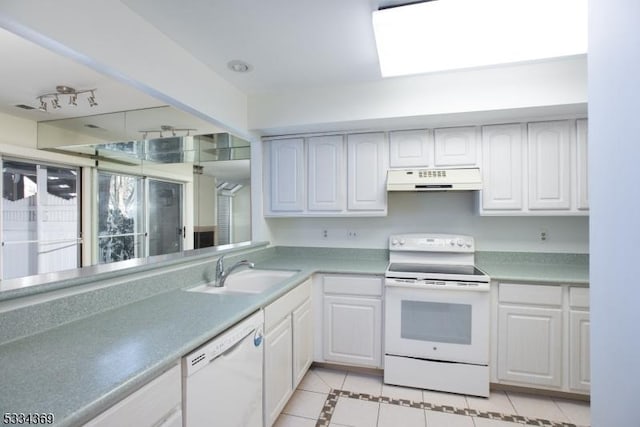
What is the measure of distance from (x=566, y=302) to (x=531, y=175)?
98cm

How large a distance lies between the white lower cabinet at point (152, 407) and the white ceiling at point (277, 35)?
1.73m

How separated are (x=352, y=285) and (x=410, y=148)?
1.29 m

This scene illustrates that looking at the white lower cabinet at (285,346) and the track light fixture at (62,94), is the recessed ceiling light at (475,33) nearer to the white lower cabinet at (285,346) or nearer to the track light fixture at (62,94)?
the white lower cabinet at (285,346)

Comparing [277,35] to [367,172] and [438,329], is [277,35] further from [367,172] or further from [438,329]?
[438,329]

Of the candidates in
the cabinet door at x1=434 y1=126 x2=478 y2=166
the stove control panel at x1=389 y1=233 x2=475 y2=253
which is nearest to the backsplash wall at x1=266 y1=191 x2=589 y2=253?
the stove control panel at x1=389 y1=233 x2=475 y2=253

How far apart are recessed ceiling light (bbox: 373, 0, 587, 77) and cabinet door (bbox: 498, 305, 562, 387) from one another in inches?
68.6

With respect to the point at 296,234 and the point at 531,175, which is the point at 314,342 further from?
the point at 531,175

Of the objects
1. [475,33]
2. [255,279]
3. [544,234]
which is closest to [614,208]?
[475,33]

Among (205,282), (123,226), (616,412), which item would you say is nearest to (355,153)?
(205,282)

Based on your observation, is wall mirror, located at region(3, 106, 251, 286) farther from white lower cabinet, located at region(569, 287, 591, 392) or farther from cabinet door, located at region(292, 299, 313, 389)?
white lower cabinet, located at region(569, 287, 591, 392)

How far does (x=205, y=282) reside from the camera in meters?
2.07

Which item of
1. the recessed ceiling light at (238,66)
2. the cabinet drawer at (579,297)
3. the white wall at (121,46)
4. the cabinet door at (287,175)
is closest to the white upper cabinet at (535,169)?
the cabinet drawer at (579,297)

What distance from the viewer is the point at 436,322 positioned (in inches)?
89.7

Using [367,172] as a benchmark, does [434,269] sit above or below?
below
